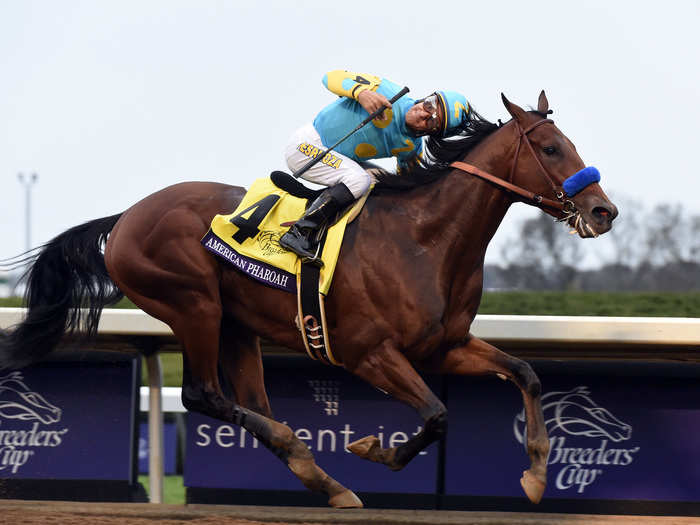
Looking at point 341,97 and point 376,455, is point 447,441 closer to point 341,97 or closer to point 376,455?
point 376,455

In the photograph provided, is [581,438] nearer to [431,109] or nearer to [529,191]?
[529,191]

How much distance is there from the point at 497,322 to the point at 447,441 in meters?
0.81

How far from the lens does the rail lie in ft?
16.3

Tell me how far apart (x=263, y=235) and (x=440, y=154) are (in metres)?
0.94

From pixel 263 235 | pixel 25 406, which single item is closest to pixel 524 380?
pixel 263 235

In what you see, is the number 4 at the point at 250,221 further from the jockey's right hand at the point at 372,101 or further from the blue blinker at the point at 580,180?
the blue blinker at the point at 580,180

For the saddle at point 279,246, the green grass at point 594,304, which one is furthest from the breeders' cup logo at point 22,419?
the green grass at point 594,304

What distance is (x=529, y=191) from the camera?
452 centimetres

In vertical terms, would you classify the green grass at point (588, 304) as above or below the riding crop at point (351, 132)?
below

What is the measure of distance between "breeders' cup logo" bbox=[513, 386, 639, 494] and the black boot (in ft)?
5.44

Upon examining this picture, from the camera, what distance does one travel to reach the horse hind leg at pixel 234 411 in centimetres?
460

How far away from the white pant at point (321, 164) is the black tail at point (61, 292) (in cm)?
107

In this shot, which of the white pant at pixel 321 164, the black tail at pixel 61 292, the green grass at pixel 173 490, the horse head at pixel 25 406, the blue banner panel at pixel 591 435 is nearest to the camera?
the white pant at pixel 321 164

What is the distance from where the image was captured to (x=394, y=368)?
4.41 metres
